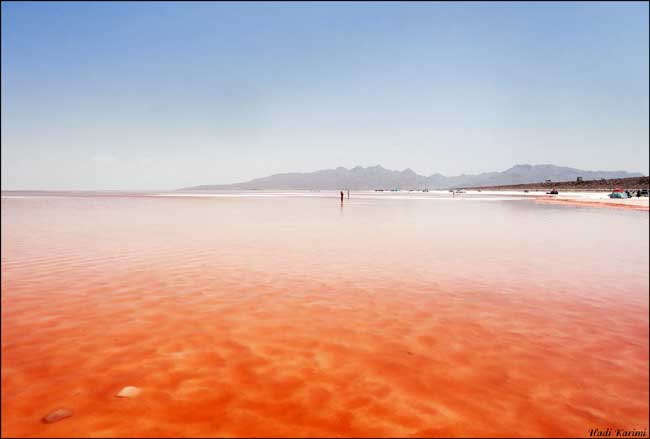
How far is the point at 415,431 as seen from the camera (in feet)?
11.8

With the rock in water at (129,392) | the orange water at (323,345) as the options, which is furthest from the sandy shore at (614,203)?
the rock in water at (129,392)

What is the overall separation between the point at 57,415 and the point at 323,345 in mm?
3261

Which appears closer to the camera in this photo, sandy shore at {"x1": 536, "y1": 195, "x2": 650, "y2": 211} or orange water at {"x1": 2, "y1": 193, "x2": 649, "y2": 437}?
orange water at {"x1": 2, "y1": 193, "x2": 649, "y2": 437}

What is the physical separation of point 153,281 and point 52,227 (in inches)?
588

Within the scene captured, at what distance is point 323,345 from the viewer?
18.2ft

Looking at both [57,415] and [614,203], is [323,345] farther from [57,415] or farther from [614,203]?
[614,203]

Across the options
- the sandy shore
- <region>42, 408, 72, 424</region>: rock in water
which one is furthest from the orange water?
the sandy shore

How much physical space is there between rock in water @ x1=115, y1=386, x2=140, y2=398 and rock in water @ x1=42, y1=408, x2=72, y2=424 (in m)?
0.49

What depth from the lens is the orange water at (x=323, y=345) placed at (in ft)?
12.6

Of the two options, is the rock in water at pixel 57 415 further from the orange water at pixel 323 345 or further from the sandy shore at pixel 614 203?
the sandy shore at pixel 614 203
